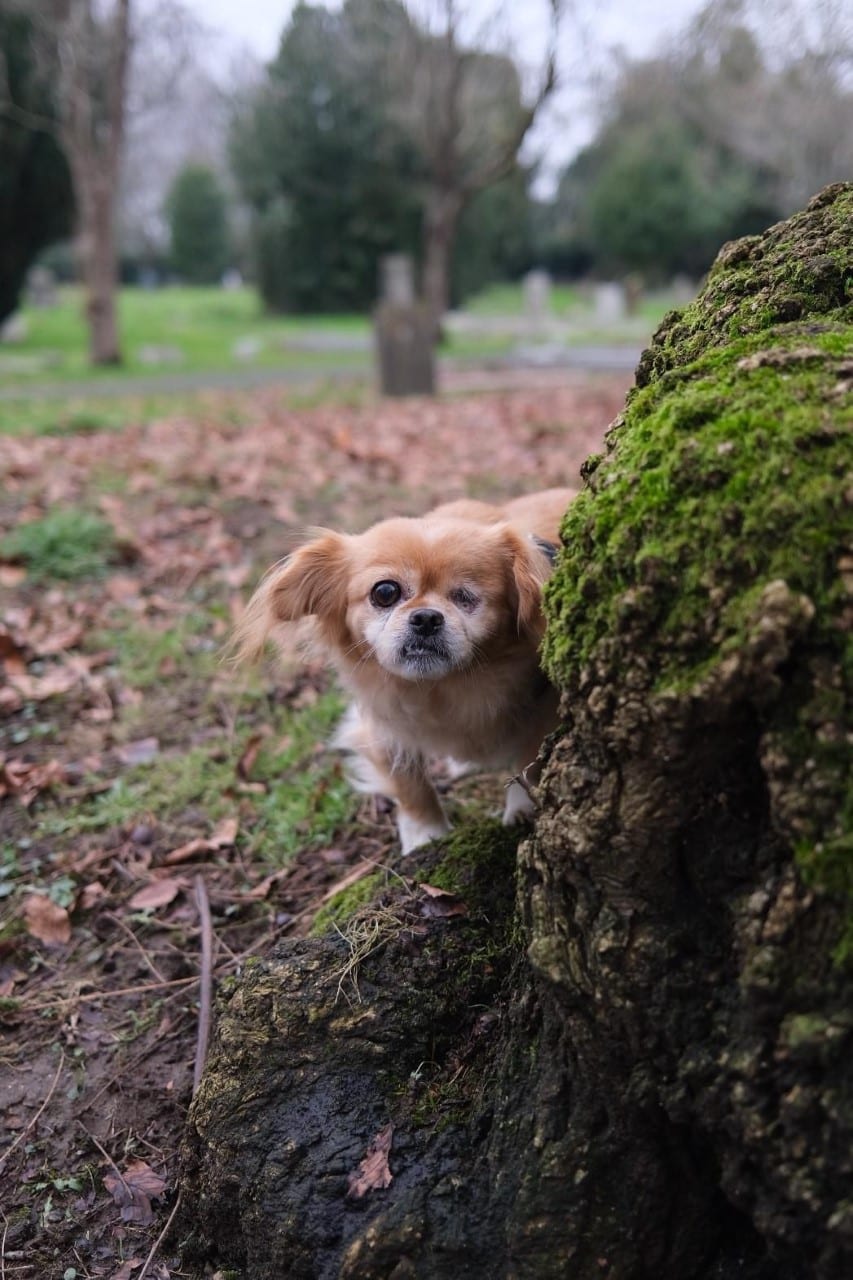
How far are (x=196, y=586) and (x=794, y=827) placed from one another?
4338 millimetres

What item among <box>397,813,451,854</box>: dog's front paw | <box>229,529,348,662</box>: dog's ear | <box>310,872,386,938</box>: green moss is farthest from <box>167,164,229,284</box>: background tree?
<box>310,872,386,938</box>: green moss

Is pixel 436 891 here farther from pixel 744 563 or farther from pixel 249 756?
pixel 249 756

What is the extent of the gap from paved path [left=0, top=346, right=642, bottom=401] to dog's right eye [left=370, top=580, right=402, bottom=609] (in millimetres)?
10605

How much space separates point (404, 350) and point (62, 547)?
8.08 metres

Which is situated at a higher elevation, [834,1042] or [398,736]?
[834,1042]

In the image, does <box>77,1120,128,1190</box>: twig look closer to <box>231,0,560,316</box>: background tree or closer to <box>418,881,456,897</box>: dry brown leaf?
<box>418,881,456,897</box>: dry brown leaf

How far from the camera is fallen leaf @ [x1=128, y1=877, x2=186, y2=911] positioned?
3.21 meters

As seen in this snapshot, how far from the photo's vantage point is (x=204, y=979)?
2.83 m

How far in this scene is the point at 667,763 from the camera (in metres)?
1.57

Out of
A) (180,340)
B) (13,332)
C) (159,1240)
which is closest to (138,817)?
(159,1240)

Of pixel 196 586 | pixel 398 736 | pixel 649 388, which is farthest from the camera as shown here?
pixel 196 586

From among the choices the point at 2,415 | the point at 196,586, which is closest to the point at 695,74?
the point at 2,415

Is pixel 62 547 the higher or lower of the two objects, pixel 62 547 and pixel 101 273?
the lower

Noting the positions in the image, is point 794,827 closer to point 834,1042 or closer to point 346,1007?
point 834,1042
